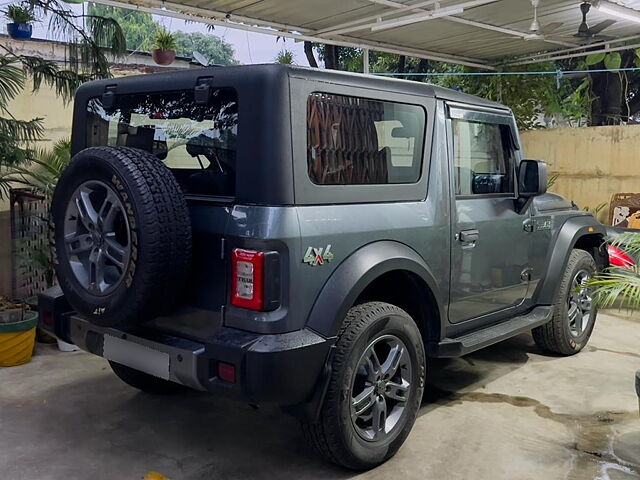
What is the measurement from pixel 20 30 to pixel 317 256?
4.49m

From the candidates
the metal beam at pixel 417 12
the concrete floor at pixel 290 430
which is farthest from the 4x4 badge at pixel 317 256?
the metal beam at pixel 417 12

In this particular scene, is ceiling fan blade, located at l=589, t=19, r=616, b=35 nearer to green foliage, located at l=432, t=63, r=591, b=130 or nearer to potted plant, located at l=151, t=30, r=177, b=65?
green foliage, located at l=432, t=63, r=591, b=130

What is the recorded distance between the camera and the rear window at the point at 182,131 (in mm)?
2881

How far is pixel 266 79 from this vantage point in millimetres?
2703

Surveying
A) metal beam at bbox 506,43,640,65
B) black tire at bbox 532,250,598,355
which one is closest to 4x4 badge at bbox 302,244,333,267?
black tire at bbox 532,250,598,355

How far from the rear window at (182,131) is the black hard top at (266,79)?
58 mm

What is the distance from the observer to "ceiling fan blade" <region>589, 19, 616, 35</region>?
23.0ft

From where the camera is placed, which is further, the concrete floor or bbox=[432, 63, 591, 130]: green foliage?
bbox=[432, 63, 591, 130]: green foliage

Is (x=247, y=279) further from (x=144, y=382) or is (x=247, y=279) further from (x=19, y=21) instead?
(x=19, y=21)

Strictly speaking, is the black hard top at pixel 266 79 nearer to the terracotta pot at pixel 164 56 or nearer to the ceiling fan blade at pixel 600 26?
the ceiling fan blade at pixel 600 26

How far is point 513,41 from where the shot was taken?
807 centimetres

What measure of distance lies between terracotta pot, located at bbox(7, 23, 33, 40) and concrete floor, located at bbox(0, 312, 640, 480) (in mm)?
3033

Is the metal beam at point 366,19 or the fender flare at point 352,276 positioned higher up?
the metal beam at point 366,19

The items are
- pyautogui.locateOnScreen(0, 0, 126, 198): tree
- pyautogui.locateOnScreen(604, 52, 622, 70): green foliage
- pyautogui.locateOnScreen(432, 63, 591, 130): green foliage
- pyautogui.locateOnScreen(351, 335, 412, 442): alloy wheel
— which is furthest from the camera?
pyautogui.locateOnScreen(432, 63, 591, 130): green foliage
